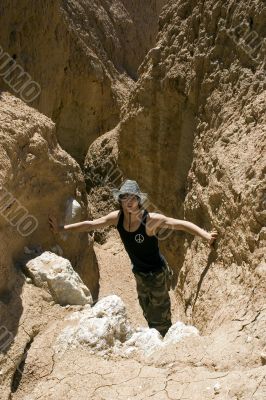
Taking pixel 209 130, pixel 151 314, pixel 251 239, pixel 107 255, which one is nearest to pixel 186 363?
pixel 251 239

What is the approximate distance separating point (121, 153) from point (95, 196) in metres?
1.01

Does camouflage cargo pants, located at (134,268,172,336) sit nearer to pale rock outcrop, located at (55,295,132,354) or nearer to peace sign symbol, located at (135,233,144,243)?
peace sign symbol, located at (135,233,144,243)

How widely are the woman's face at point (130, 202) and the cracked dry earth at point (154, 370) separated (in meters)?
0.93

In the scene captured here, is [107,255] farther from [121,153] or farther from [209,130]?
[209,130]

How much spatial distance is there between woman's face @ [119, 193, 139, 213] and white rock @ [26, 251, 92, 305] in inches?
25.9

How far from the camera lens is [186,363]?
2.56 meters

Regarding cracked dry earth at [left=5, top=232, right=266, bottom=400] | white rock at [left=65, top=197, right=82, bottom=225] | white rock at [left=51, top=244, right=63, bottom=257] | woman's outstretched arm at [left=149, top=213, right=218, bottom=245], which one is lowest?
cracked dry earth at [left=5, top=232, right=266, bottom=400]

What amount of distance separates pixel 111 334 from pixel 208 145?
2162 millimetres

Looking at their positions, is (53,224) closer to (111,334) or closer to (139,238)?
(139,238)

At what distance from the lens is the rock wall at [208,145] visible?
3375 millimetres

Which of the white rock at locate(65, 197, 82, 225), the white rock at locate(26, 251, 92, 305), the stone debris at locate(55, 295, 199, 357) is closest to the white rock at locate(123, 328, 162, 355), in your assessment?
the stone debris at locate(55, 295, 199, 357)

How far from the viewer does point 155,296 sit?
13.0 ft

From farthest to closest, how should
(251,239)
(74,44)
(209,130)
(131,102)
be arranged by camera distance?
1. (74,44)
2. (131,102)
3. (209,130)
4. (251,239)

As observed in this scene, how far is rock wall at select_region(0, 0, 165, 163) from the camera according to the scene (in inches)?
314
